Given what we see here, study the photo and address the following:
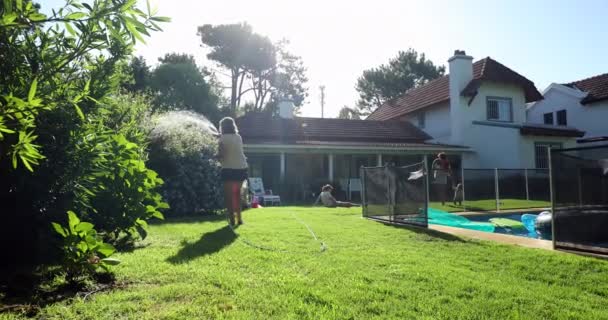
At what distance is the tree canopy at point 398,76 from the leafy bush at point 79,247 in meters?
43.4

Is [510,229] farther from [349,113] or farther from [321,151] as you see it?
[349,113]

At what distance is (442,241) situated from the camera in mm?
5793

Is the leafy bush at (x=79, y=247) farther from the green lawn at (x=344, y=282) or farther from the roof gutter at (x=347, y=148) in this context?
the roof gutter at (x=347, y=148)

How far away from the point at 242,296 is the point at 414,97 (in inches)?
1076

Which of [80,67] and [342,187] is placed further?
[342,187]

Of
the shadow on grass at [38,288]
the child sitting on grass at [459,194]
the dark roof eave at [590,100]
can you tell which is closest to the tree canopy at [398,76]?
the dark roof eave at [590,100]

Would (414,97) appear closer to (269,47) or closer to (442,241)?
(269,47)

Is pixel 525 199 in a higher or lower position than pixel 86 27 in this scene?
lower

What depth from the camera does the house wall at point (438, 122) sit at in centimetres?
2439

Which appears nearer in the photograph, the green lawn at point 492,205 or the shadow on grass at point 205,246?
the shadow on grass at point 205,246

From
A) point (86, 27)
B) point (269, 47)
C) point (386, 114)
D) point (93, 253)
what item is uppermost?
point (269, 47)

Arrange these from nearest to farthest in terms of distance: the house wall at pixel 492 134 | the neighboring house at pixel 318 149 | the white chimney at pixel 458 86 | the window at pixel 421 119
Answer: the neighboring house at pixel 318 149 → the house wall at pixel 492 134 → the white chimney at pixel 458 86 → the window at pixel 421 119

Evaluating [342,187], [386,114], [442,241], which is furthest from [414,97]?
[442,241]

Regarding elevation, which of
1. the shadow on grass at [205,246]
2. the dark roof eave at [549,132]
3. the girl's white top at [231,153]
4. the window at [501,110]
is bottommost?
the shadow on grass at [205,246]
